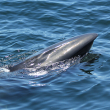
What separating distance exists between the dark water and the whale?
15.2 inches

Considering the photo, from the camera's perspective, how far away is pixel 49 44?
13523 mm

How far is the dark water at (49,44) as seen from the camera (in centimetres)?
862

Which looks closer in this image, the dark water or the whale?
the dark water

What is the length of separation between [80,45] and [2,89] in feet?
11.8

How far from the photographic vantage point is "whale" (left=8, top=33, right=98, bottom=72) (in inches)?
397

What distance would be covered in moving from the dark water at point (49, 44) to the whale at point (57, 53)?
39 centimetres

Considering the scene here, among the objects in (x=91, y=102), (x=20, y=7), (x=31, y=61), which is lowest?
(x=91, y=102)

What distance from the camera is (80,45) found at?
10.6m

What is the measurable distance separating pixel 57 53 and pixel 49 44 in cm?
327

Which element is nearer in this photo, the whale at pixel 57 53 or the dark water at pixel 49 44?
the dark water at pixel 49 44

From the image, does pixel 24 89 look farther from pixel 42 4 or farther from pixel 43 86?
pixel 42 4

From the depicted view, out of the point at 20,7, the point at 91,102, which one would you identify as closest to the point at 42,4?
the point at 20,7

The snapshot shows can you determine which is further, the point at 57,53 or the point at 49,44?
the point at 49,44

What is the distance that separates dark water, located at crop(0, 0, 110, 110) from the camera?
28.3 ft
